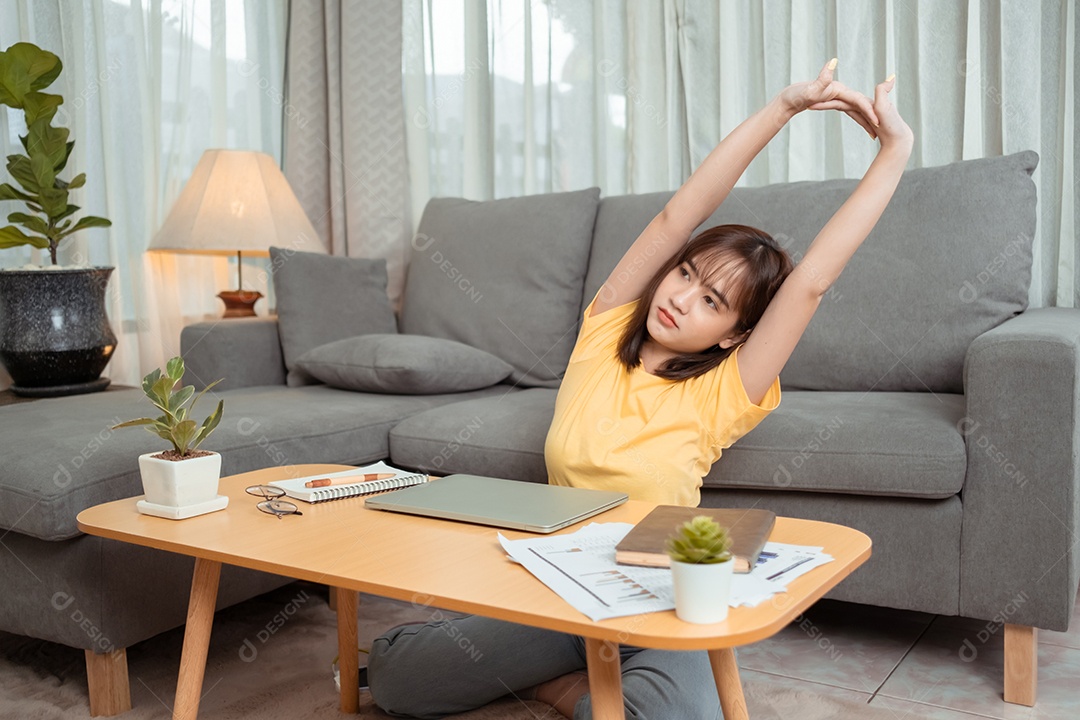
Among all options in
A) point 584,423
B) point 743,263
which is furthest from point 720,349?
point 584,423

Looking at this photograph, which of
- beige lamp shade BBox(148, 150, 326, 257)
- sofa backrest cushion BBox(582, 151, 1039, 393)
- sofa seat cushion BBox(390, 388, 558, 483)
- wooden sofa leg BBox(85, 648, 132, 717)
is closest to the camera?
wooden sofa leg BBox(85, 648, 132, 717)

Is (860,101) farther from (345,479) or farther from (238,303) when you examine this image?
(238,303)

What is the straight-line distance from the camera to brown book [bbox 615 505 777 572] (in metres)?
0.93

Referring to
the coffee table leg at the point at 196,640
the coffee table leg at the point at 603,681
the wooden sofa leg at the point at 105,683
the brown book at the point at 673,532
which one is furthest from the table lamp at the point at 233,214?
the coffee table leg at the point at 603,681

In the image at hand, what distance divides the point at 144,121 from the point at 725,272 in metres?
2.25

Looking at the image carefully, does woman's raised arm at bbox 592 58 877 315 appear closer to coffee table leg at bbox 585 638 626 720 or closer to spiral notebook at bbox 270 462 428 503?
spiral notebook at bbox 270 462 428 503

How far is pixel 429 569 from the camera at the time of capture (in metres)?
0.98

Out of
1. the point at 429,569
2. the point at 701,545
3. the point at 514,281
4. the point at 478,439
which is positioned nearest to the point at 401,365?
the point at 478,439

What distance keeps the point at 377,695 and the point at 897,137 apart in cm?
113

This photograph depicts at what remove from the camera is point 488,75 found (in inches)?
126

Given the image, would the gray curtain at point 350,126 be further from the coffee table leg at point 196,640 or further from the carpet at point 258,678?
the coffee table leg at point 196,640

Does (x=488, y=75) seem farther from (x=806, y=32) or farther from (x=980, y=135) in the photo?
(x=980, y=135)

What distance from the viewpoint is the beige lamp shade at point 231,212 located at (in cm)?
274

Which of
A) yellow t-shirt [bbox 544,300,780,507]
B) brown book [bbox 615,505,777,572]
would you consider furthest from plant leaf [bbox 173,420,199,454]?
brown book [bbox 615,505,777,572]
